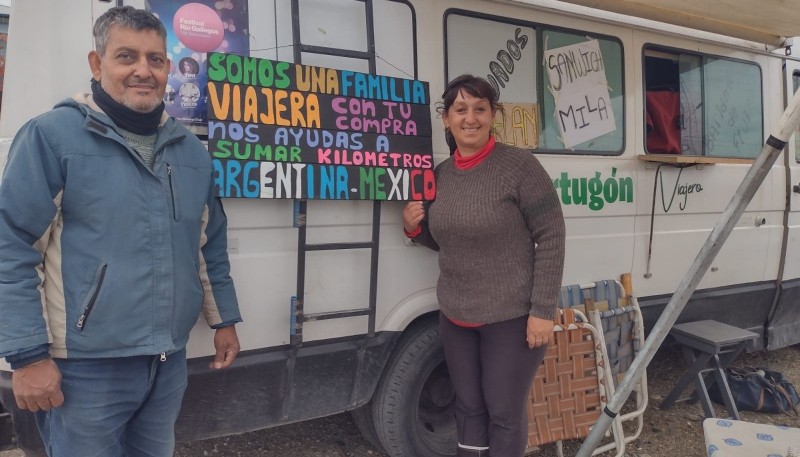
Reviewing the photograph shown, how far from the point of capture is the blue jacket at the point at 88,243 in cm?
153

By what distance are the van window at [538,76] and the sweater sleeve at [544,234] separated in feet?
2.70

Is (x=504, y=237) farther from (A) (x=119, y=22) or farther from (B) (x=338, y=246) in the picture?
(A) (x=119, y=22)

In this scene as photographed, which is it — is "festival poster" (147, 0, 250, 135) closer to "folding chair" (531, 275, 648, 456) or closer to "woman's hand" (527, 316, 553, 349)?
"woman's hand" (527, 316, 553, 349)

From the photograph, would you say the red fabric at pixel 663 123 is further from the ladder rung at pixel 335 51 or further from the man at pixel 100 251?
the man at pixel 100 251

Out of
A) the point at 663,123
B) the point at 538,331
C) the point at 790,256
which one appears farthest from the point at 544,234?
the point at 790,256

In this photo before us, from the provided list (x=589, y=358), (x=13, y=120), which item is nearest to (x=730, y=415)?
(x=589, y=358)

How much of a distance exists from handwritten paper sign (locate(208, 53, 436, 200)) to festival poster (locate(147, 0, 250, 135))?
0.10 meters

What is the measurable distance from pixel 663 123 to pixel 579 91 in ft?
2.54

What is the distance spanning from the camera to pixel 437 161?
2742 mm

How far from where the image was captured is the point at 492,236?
2143 mm

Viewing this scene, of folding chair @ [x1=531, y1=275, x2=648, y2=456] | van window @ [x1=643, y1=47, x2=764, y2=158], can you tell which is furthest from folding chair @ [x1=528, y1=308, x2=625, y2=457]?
van window @ [x1=643, y1=47, x2=764, y2=158]

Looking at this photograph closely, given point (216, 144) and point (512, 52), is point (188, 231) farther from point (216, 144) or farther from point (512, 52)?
point (512, 52)

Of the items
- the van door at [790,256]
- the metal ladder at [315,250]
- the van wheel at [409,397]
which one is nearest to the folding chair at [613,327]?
the van wheel at [409,397]

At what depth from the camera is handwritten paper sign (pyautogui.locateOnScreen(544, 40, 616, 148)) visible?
309 cm
